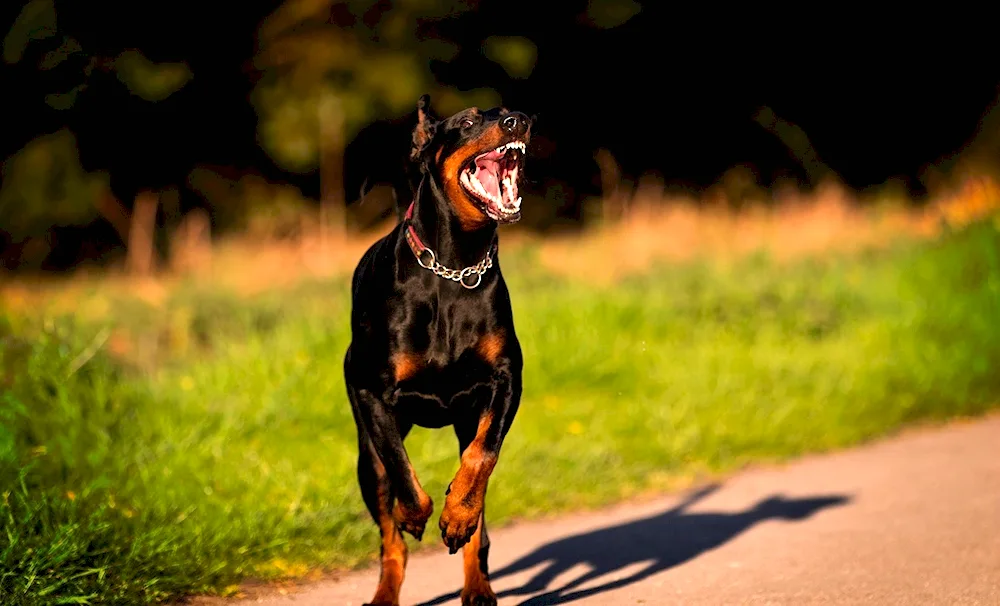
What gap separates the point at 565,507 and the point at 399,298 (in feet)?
9.90

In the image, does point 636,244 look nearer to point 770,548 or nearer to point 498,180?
point 770,548

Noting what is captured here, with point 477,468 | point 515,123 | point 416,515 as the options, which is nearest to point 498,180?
point 515,123

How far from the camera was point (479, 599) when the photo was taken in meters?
5.11

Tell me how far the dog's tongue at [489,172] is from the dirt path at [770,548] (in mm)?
1614

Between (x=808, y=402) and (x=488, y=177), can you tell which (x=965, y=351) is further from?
(x=488, y=177)

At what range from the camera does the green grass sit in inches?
233

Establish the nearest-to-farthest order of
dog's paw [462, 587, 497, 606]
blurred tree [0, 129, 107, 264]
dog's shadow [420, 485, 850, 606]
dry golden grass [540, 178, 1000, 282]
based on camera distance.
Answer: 1. dog's paw [462, 587, 497, 606]
2. dog's shadow [420, 485, 850, 606]
3. dry golden grass [540, 178, 1000, 282]
4. blurred tree [0, 129, 107, 264]

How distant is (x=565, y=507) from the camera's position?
7715mm

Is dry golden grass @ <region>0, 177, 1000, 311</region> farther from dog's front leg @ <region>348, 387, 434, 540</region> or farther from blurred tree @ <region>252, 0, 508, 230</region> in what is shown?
dog's front leg @ <region>348, 387, 434, 540</region>

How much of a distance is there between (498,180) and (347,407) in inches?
136

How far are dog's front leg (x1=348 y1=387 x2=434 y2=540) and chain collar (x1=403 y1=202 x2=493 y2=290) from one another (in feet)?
1.64

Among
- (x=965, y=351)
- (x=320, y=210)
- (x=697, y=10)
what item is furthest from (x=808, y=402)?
(x=697, y=10)

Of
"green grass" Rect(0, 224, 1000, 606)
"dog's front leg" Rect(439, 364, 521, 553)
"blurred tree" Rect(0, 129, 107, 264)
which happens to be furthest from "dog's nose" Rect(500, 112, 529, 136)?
"blurred tree" Rect(0, 129, 107, 264)

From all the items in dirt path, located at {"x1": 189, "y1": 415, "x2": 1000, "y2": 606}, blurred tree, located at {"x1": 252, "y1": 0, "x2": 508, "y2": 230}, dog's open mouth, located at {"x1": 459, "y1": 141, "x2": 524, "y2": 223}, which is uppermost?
blurred tree, located at {"x1": 252, "y1": 0, "x2": 508, "y2": 230}
